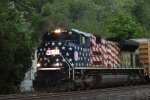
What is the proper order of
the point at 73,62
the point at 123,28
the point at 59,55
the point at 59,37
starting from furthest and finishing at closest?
the point at 123,28 < the point at 59,37 < the point at 59,55 < the point at 73,62

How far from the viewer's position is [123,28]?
149ft

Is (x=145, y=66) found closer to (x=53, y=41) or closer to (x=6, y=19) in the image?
(x=53, y=41)

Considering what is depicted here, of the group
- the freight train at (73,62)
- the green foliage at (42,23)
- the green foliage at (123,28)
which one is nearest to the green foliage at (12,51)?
the green foliage at (42,23)

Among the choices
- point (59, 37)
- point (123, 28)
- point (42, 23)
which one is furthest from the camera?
point (123, 28)

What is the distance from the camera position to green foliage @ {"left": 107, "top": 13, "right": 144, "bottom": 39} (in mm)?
45406

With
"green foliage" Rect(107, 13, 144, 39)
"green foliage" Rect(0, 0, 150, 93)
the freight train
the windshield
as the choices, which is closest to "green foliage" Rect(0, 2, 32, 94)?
"green foliage" Rect(0, 0, 150, 93)

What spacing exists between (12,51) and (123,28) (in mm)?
26034

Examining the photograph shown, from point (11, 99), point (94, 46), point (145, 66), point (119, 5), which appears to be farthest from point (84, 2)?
point (11, 99)

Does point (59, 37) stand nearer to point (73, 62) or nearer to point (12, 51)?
point (73, 62)

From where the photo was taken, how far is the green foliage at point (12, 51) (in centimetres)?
2050

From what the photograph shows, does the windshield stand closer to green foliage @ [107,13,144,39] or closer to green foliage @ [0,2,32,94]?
green foliage @ [0,2,32,94]

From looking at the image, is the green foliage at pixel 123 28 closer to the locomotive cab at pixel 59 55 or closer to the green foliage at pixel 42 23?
the green foliage at pixel 42 23

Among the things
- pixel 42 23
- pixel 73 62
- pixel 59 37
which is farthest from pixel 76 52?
pixel 42 23

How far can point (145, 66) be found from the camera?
97.0 feet
